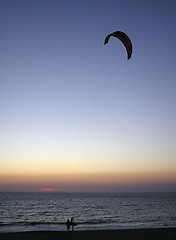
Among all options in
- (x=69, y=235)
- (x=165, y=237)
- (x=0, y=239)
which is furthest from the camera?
(x=69, y=235)

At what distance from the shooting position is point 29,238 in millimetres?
14602

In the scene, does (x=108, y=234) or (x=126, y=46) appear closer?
(x=126, y=46)

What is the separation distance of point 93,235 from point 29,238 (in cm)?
423

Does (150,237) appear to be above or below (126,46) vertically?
below

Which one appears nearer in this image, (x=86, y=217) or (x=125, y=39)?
(x=125, y=39)

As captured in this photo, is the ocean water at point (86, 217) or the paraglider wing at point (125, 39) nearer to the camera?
the paraglider wing at point (125, 39)

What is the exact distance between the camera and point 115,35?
11891 millimetres

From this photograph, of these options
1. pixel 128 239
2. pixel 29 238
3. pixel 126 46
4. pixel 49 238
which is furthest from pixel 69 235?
pixel 126 46

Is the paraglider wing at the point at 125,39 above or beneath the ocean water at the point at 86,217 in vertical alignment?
above

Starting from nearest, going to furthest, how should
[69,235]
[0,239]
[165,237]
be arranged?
[0,239], [165,237], [69,235]

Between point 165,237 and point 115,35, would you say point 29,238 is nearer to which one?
point 165,237

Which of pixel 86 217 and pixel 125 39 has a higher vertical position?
pixel 125 39

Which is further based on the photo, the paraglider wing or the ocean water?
the ocean water

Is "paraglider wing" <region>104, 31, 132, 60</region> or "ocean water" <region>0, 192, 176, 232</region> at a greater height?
"paraglider wing" <region>104, 31, 132, 60</region>
